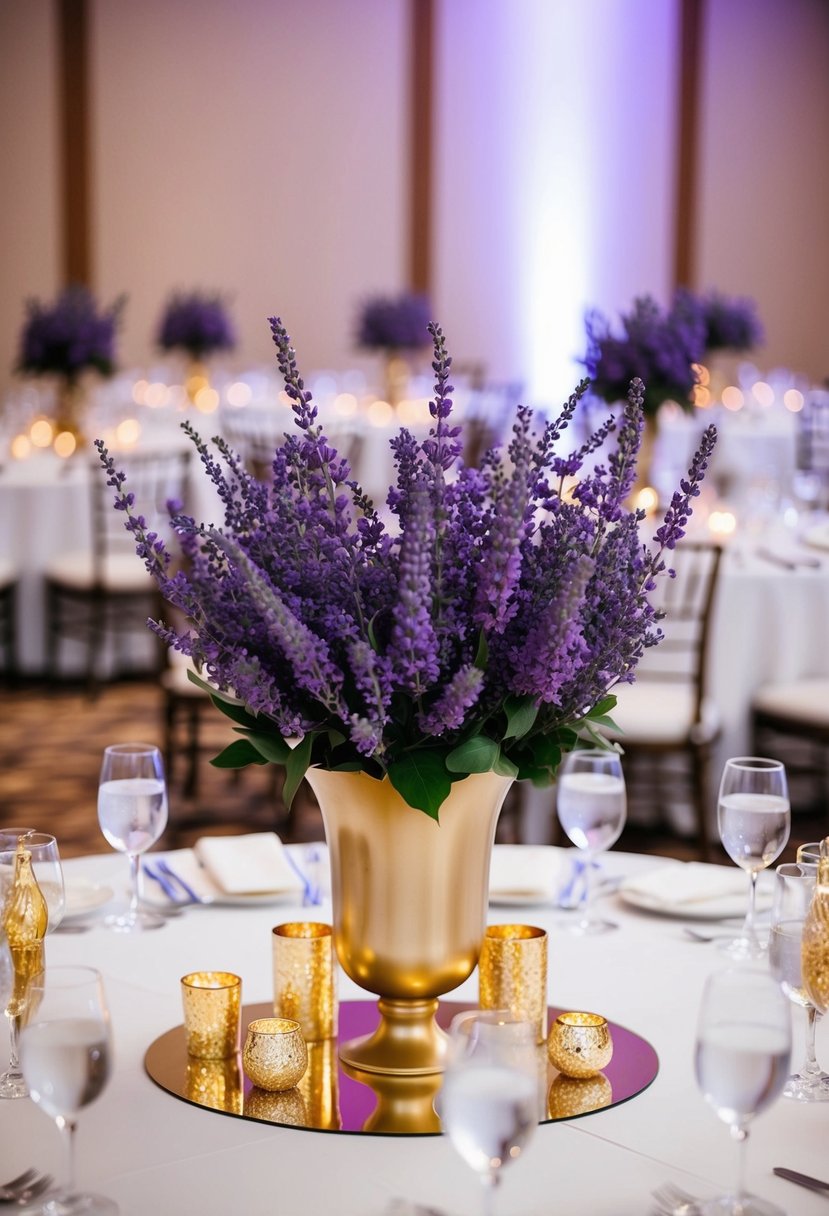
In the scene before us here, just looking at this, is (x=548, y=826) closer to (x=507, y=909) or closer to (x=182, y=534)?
(x=507, y=909)

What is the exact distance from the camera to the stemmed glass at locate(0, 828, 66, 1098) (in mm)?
1448

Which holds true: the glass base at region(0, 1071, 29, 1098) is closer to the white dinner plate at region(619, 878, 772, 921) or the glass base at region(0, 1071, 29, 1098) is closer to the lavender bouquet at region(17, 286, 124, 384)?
the white dinner plate at region(619, 878, 772, 921)

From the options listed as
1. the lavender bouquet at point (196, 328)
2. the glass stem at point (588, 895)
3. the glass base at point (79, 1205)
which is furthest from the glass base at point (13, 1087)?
the lavender bouquet at point (196, 328)

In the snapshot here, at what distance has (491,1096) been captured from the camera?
101 cm

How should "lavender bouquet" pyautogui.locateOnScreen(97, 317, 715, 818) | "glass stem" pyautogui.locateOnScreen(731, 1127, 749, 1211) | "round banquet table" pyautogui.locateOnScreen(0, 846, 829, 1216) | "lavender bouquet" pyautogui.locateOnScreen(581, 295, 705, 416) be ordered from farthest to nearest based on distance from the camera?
"lavender bouquet" pyautogui.locateOnScreen(581, 295, 705, 416), "lavender bouquet" pyautogui.locateOnScreen(97, 317, 715, 818), "round banquet table" pyautogui.locateOnScreen(0, 846, 829, 1216), "glass stem" pyautogui.locateOnScreen(731, 1127, 749, 1211)

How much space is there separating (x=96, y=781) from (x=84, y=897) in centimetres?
331

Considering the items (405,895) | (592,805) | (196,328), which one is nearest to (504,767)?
(405,895)

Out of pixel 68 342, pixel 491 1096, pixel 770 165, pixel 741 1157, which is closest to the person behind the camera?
pixel 491 1096

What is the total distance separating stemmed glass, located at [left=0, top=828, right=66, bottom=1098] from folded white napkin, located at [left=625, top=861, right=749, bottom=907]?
2.46ft

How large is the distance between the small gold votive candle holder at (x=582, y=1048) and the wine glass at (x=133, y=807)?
63cm

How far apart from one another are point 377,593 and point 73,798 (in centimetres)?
384

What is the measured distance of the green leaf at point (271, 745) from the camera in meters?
1.45

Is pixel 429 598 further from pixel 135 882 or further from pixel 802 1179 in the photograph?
pixel 135 882

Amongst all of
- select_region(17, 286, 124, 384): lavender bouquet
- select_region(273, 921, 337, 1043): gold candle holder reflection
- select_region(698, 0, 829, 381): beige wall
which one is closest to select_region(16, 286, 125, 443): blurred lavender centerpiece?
select_region(17, 286, 124, 384): lavender bouquet
